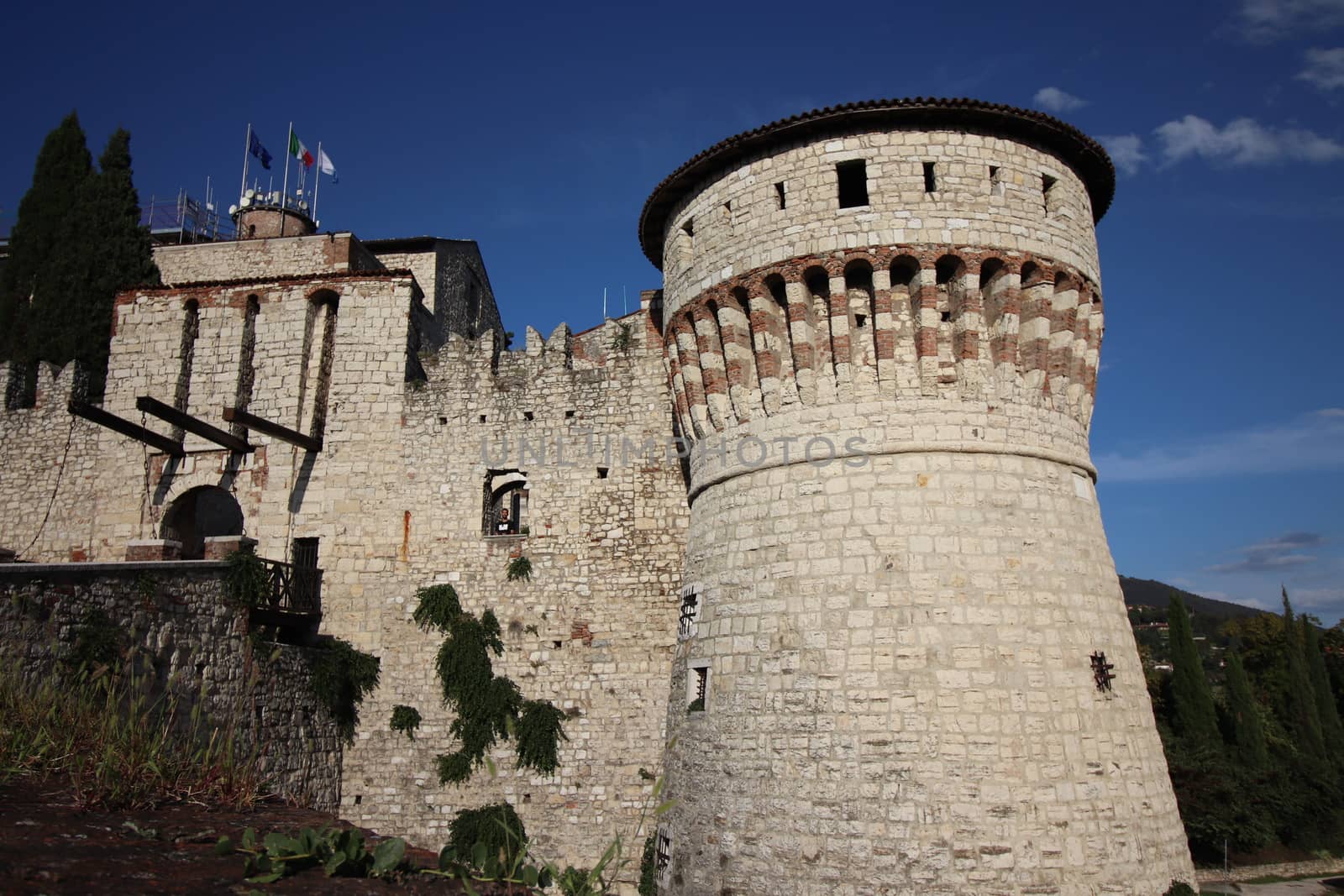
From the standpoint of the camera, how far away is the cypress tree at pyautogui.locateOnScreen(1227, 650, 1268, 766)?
2442 cm

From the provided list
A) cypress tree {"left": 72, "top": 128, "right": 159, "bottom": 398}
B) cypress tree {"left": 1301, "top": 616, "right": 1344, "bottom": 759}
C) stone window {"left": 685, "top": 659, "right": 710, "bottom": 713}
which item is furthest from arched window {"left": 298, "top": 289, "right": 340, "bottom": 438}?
cypress tree {"left": 1301, "top": 616, "right": 1344, "bottom": 759}

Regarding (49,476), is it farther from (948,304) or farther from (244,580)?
(948,304)

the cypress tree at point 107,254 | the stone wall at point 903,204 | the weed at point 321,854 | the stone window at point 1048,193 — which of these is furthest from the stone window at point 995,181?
the cypress tree at point 107,254

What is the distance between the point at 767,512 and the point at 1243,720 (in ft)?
72.5

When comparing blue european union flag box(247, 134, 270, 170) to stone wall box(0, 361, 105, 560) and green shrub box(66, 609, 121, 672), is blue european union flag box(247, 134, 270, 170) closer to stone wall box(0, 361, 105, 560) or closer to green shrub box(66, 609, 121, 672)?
stone wall box(0, 361, 105, 560)

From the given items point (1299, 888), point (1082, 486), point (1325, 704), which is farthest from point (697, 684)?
point (1325, 704)

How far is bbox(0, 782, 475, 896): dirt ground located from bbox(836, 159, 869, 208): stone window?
9218 millimetres

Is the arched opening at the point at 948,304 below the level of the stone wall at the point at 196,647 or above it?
above

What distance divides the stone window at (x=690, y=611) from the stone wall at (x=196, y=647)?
4740 mm

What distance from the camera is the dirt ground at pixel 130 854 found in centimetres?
416

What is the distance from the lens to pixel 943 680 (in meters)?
9.26

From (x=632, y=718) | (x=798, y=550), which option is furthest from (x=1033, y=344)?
(x=632, y=718)

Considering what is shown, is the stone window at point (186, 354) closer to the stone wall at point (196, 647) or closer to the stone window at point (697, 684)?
the stone wall at point (196, 647)

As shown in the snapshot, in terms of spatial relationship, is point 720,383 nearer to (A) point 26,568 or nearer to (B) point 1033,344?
(B) point 1033,344
